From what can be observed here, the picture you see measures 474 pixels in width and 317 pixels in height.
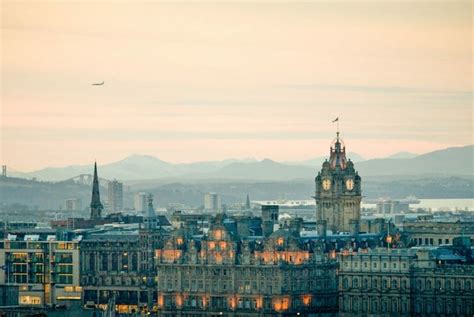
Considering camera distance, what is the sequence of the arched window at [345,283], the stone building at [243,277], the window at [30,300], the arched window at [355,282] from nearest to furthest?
the arched window at [355,282]
the arched window at [345,283]
the stone building at [243,277]
the window at [30,300]

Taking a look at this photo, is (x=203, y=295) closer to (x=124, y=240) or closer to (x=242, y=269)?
(x=242, y=269)

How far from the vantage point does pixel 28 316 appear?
522ft

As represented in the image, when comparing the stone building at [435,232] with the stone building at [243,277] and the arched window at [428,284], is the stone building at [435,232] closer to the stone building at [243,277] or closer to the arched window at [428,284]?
the stone building at [243,277]

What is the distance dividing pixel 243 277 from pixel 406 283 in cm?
1395

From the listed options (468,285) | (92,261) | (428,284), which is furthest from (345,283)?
(92,261)

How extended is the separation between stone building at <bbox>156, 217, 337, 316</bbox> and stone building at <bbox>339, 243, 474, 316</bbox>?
3.35 metres

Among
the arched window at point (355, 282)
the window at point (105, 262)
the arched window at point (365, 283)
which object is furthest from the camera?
the window at point (105, 262)

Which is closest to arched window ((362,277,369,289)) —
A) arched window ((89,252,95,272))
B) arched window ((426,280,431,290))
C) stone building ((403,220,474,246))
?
arched window ((426,280,431,290))

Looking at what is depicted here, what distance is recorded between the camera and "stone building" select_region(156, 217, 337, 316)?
174375mm

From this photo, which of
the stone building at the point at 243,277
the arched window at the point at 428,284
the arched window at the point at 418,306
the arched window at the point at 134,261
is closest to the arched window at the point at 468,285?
the arched window at the point at 428,284

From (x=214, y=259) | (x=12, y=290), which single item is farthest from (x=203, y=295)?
(x=12, y=290)

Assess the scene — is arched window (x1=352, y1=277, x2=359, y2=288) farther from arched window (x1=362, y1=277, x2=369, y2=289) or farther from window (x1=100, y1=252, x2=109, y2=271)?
window (x1=100, y1=252, x2=109, y2=271)

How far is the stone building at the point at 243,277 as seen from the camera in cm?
17438

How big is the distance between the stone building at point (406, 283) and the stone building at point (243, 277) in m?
3.35
